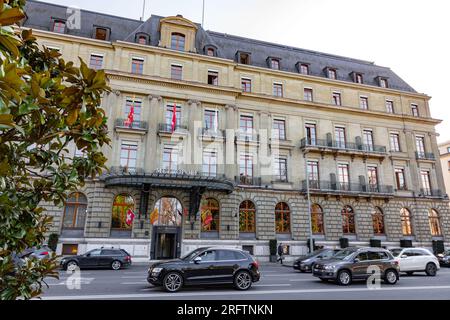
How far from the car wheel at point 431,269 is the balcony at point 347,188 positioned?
12228 mm

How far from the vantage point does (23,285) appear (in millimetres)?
2855

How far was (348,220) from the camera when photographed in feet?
99.1

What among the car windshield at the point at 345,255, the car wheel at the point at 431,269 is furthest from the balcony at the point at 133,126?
the car wheel at the point at 431,269

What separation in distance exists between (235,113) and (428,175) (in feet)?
82.0

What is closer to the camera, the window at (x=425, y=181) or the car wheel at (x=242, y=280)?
the car wheel at (x=242, y=280)

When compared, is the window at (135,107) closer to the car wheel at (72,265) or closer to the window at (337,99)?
the car wheel at (72,265)

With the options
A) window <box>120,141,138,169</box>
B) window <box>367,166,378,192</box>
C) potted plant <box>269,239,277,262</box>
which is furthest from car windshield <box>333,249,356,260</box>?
window <box>367,166,378,192</box>

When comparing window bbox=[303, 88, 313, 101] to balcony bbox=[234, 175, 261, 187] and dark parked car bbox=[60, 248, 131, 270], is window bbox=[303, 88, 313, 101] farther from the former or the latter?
dark parked car bbox=[60, 248, 131, 270]

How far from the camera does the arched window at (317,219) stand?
29127mm

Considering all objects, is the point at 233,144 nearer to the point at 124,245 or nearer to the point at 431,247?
the point at 124,245

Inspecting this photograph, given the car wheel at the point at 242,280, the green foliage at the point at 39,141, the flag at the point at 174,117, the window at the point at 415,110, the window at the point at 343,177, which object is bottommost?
the car wheel at the point at 242,280

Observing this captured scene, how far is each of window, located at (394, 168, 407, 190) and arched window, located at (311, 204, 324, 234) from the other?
10837 mm

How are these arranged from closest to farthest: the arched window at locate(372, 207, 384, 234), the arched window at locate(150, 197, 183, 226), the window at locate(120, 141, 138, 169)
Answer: the arched window at locate(150, 197, 183, 226)
the window at locate(120, 141, 138, 169)
the arched window at locate(372, 207, 384, 234)

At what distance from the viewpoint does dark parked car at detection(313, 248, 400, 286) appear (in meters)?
13.1
